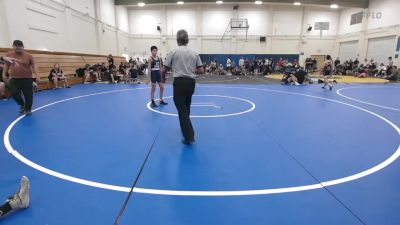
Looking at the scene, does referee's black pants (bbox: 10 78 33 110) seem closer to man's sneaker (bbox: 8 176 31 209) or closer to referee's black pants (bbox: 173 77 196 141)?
referee's black pants (bbox: 173 77 196 141)

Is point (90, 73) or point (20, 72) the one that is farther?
point (90, 73)

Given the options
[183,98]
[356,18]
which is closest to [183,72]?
[183,98]

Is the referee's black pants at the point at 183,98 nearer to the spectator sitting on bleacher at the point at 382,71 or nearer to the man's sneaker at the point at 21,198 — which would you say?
the man's sneaker at the point at 21,198

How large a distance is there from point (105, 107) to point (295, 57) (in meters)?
26.9

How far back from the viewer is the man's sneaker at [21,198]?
247 cm

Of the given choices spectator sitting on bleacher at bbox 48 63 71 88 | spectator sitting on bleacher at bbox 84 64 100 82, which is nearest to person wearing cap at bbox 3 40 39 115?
spectator sitting on bleacher at bbox 48 63 71 88

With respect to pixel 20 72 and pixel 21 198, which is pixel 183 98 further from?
pixel 20 72

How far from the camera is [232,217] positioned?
248cm

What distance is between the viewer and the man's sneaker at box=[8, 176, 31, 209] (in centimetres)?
247

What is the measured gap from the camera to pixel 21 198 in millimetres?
2529

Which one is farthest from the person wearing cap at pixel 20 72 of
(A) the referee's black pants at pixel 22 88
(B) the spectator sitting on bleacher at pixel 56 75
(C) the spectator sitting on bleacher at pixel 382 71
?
(C) the spectator sitting on bleacher at pixel 382 71

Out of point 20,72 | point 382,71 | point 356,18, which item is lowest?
point 382,71

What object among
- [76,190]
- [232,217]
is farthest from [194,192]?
[76,190]

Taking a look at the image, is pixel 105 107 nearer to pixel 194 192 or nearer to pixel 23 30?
pixel 194 192
